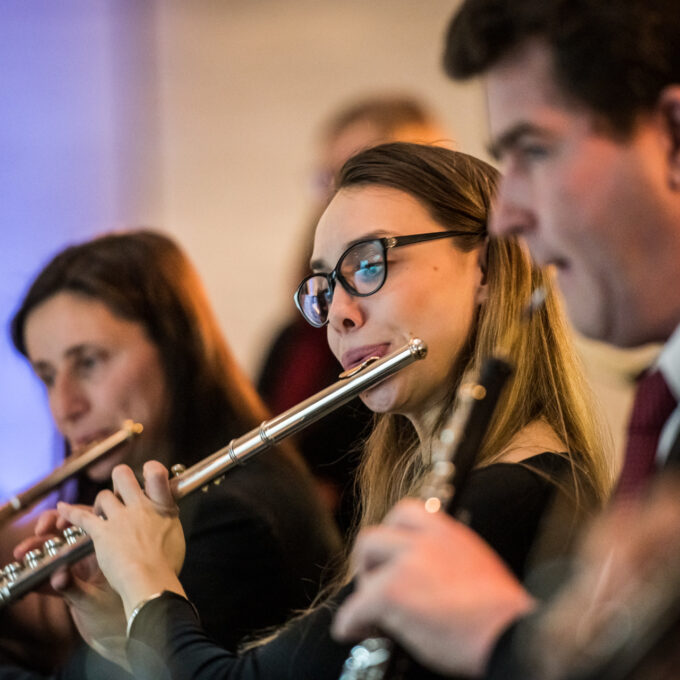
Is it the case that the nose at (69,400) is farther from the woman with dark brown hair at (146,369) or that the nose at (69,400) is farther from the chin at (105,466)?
the chin at (105,466)

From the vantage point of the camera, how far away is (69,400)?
1660 mm

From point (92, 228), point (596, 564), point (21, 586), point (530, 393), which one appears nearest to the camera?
point (596, 564)

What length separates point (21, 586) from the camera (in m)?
1.26

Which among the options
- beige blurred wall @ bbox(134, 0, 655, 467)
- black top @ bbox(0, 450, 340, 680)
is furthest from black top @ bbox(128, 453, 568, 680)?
beige blurred wall @ bbox(134, 0, 655, 467)

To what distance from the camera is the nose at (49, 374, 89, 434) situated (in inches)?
65.2

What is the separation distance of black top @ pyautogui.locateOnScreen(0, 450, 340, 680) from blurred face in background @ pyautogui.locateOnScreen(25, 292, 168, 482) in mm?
243

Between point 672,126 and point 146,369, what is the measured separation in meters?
1.15

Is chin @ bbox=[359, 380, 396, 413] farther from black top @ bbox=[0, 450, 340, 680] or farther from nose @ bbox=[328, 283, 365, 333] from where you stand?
black top @ bbox=[0, 450, 340, 680]

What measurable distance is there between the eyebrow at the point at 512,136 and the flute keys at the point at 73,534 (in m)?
0.77

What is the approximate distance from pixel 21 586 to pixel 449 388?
2.07 feet

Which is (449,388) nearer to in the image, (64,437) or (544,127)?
(544,127)

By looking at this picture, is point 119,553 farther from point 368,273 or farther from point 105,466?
point 105,466

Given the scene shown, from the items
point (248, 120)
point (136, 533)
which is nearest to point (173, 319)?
point (136, 533)

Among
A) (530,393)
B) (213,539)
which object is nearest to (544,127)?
(530,393)
